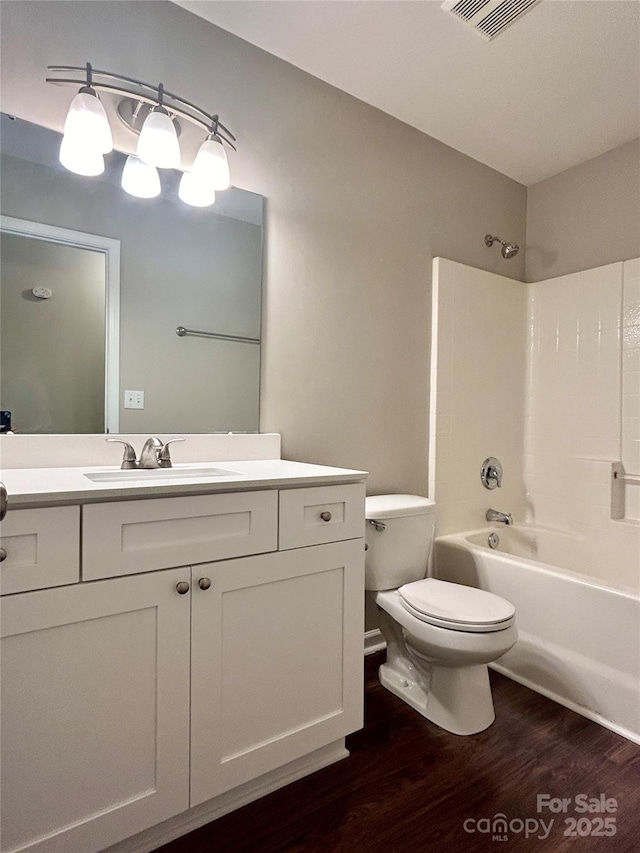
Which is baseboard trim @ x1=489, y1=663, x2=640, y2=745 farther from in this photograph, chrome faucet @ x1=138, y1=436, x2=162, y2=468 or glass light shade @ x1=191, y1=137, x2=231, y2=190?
glass light shade @ x1=191, y1=137, x2=231, y2=190

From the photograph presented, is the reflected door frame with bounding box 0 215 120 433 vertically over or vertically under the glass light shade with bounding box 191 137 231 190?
under

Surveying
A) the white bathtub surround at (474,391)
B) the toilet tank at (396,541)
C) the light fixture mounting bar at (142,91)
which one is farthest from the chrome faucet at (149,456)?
the white bathtub surround at (474,391)

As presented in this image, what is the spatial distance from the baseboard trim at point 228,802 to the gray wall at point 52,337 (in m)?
1.08

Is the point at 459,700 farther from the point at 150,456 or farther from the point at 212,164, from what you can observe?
the point at 212,164

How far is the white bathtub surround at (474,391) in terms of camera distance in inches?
93.2

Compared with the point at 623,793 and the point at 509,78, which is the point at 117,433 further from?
the point at 509,78

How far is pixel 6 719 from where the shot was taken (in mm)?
939

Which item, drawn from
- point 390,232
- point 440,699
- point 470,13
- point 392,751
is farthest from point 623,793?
point 470,13

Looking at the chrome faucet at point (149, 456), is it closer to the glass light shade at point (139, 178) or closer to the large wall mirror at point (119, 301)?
the large wall mirror at point (119, 301)

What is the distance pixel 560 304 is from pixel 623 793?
218cm

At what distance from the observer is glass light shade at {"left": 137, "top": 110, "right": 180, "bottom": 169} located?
1.52 metres

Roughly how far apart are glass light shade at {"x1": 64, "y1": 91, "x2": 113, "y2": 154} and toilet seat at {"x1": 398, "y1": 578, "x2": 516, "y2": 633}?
1771mm

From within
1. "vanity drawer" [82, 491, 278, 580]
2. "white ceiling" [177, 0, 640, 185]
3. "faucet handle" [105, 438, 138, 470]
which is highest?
"white ceiling" [177, 0, 640, 185]

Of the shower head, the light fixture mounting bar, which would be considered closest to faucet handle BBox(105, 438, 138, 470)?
the light fixture mounting bar
